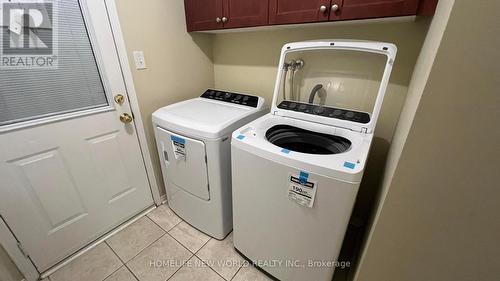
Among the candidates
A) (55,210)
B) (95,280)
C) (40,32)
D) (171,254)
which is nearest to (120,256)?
(95,280)

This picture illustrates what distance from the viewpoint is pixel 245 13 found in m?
1.32

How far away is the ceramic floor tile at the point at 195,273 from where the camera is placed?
131 centimetres

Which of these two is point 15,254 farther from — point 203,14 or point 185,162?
point 203,14

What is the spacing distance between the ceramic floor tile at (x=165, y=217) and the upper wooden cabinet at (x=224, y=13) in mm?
1642

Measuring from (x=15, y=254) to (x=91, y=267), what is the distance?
1.35 feet

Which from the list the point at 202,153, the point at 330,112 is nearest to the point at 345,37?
the point at 330,112

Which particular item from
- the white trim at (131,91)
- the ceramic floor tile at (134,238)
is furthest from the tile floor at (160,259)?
the white trim at (131,91)

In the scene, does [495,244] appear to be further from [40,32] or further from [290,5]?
[40,32]

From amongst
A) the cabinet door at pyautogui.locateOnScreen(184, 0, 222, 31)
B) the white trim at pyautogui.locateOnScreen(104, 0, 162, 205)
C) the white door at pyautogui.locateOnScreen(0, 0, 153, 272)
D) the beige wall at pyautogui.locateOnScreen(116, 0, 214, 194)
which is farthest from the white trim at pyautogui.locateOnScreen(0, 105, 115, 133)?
the cabinet door at pyautogui.locateOnScreen(184, 0, 222, 31)

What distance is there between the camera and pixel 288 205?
973 millimetres

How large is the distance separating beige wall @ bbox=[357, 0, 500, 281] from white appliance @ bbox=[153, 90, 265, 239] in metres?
0.87

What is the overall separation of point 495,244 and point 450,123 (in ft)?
1.43

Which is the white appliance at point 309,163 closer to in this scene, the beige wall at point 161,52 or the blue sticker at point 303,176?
the blue sticker at point 303,176

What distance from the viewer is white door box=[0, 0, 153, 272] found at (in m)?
1.09
